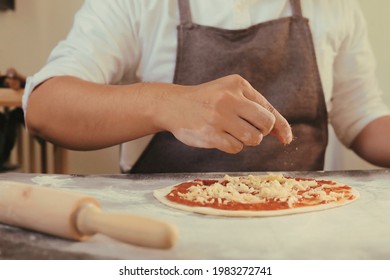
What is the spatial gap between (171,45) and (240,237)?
0.55 meters

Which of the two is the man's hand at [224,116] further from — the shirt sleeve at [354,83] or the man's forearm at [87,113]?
the shirt sleeve at [354,83]

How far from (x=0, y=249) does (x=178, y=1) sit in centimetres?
65

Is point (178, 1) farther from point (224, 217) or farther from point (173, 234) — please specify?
point (173, 234)

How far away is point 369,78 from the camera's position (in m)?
1.21

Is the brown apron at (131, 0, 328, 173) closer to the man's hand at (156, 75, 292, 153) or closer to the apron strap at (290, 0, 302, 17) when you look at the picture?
the apron strap at (290, 0, 302, 17)

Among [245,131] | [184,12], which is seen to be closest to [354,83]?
[184,12]

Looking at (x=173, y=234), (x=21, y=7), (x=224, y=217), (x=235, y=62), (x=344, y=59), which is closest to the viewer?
(x=173, y=234)

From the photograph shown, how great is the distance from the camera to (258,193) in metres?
0.72

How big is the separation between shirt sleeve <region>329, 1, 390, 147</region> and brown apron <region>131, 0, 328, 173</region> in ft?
0.40

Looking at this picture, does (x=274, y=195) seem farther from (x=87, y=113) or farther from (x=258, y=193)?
(x=87, y=113)

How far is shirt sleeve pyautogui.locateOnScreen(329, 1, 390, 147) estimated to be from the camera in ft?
3.87

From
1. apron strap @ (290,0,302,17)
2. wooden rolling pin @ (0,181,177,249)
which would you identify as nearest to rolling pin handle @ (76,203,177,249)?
wooden rolling pin @ (0,181,177,249)

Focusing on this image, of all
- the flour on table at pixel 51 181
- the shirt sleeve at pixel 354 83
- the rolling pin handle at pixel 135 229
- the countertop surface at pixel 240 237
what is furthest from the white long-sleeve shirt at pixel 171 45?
the rolling pin handle at pixel 135 229
